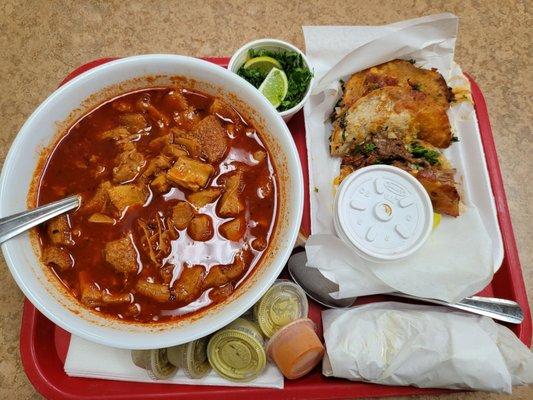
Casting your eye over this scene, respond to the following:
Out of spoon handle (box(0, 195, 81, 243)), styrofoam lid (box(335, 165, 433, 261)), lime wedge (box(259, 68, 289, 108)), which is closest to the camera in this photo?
spoon handle (box(0, 195, 81, 243))

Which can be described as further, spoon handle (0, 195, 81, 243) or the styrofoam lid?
the styrofoam lid

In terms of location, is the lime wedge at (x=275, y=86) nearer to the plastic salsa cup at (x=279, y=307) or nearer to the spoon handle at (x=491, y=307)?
the plastic salsa cup at (x=279, y=307)

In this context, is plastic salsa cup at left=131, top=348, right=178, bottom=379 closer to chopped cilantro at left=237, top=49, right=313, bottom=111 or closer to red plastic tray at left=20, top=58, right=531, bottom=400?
red plastic tray at left=20, top=58, right=531, bottom=400

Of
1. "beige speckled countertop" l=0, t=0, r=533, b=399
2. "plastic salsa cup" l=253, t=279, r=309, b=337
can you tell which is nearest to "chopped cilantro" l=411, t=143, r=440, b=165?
"beige speckled countertop" l=0, t=0, r=533, b=399

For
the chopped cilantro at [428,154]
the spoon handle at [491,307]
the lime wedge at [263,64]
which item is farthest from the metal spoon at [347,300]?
the lime wedge at [263,64]

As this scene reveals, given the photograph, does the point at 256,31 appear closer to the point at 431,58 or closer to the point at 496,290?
the point at 431,58

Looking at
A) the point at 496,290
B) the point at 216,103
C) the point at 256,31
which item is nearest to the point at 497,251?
the point at 496,290

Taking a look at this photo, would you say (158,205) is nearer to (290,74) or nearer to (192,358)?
(192,358)
